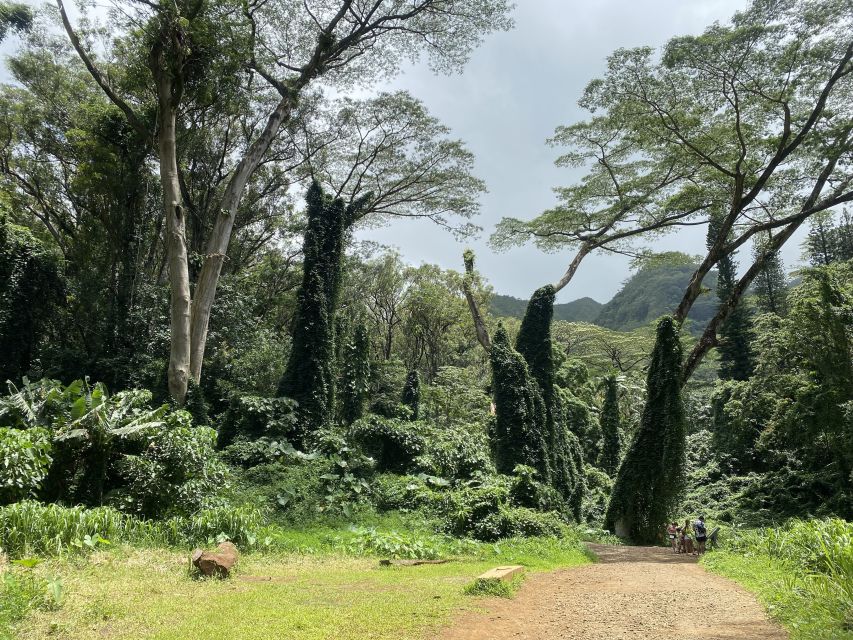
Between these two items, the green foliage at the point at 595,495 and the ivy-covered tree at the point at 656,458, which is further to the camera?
the green foliage at the point at 595,495

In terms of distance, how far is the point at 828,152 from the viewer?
14172mm

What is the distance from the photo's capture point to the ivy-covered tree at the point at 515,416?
15.5 m

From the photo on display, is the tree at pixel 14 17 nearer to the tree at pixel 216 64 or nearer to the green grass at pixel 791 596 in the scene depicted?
the tree at pixel 216 64

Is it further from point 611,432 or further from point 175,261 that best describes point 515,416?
point 611,432

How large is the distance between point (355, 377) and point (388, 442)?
209 inches

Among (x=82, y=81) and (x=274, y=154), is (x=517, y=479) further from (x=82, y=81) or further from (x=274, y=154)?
(x=82, y=81)

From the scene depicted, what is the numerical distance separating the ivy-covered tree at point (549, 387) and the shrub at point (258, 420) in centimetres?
778

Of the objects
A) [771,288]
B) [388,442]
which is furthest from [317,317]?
[771,288]

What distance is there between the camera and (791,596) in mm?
5355

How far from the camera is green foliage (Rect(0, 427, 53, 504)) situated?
6.38 metres

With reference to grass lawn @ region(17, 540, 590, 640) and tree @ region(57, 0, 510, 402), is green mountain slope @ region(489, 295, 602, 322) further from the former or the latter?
grass lawn @ region(17, 540, 590, 640)

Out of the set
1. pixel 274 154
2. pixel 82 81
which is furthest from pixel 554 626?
pixel 82 81

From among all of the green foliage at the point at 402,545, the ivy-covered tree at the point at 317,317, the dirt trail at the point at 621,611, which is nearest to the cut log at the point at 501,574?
the dirt trail at the point at 621,611

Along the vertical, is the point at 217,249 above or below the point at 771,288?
below
